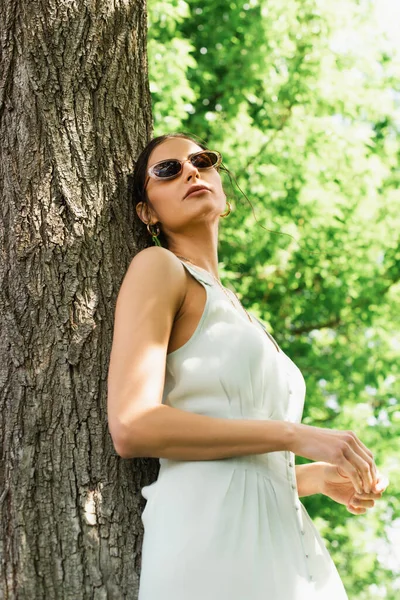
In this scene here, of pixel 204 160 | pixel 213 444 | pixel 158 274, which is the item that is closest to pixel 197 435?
pixel 213 444

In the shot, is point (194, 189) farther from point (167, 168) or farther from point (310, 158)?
point (310, 158)

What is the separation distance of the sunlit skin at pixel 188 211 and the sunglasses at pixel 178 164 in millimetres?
15

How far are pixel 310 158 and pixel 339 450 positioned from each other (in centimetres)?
656

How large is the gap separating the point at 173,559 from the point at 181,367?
0.54 meters

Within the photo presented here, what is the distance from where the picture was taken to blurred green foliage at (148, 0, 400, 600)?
824 centimetres

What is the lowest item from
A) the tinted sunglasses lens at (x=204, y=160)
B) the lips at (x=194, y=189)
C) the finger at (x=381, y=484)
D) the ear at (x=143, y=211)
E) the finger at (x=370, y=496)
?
the finger at (x=370, y=496)

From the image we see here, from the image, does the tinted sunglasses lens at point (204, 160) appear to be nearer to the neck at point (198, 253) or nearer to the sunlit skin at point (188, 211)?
the sunlit skin at point (188, 211)

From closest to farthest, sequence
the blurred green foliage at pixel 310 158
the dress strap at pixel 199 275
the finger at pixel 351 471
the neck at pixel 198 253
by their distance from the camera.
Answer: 1. the finger at pixel 351 471
2. the dress strap at pixel 199 275
3. the neck at pixel 198 253
4. the blurred green foliage at pixel 310 158

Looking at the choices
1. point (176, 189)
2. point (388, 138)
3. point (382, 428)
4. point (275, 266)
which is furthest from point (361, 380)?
point (176, 189)

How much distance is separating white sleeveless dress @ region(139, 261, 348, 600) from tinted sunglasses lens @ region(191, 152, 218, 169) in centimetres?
52

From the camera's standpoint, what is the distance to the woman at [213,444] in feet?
6.98

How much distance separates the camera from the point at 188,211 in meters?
2.81

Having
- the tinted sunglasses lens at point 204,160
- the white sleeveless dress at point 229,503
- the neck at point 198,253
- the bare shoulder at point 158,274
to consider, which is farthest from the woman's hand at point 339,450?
the tinted sunglasses lens at point 204,160

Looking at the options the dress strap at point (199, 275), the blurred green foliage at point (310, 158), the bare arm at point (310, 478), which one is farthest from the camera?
the blurred green foliage at point (310, 158)
